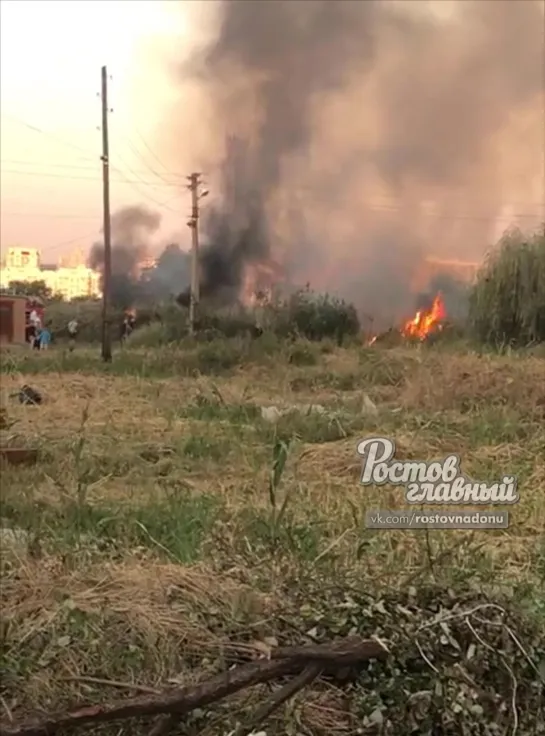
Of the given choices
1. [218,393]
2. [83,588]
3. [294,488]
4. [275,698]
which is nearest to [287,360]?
[218,393]

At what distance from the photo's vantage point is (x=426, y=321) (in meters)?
1.80

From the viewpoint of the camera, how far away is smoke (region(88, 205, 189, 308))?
1.85 metres

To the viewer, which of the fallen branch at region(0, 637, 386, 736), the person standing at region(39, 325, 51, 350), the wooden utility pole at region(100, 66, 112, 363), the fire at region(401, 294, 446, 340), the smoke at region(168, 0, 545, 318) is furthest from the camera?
the person standing at region(39, 325, 51, 350)

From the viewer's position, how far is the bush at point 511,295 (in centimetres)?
175

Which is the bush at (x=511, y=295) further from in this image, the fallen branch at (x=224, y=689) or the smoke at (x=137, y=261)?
the fallen branch at (x=224, y=689)

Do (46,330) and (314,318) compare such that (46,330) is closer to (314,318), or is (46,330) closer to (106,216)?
(106,216)

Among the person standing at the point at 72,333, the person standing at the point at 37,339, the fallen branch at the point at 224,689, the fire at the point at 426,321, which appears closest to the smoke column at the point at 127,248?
the person standing at the point at 72,333

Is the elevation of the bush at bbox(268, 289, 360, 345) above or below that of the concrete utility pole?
below

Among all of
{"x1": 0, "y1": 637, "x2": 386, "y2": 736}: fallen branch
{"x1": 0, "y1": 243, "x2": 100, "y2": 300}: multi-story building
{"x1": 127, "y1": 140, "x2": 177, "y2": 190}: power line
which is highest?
{"x1": 127, "y1": 140, "x2": 177, "y2": 190}: power line

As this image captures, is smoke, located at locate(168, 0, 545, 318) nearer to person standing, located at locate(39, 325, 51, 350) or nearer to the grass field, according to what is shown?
the grass field

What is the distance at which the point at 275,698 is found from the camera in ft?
3.51

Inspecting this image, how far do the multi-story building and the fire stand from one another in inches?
30.9

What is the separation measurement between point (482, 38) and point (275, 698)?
1417 mm

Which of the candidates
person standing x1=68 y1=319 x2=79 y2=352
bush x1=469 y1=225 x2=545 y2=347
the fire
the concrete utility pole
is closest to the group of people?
person standing x1=68 y1=319 x2=79 y2=352
